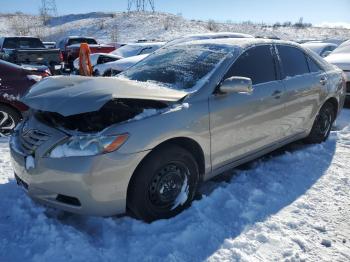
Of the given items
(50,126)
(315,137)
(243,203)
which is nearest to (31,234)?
(50,126)

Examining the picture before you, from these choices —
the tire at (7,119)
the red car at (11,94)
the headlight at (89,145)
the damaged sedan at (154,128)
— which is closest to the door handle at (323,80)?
the damaged sedan at (154,128)

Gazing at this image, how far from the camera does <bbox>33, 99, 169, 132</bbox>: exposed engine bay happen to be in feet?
10.5

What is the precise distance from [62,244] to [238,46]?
2731 mm

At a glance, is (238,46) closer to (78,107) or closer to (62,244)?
(78,107)

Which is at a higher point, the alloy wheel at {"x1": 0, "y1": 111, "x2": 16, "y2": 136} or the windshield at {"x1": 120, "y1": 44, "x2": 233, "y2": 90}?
the windshield at {"x1": 120, "y1": 44, "x2": 233, "y2": 90}

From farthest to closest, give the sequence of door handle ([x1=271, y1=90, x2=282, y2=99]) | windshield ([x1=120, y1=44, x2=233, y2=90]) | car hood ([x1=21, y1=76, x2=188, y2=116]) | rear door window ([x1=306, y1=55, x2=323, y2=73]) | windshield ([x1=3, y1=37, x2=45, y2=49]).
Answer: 1. windshield ([x1=3, y1=37, x2=45, y2=49])
2. rear door window ([x1=306, y1=55, x2=323, y2=73])
3. door handle ([x1=271, y1=90, x2=282, y2=99])
4. windshield ([x1=120, y1=44, x2=233, y2=90])
5. car hood ([x1=21, y1=76, x2=188, y2=116])

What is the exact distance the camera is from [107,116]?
3301mm

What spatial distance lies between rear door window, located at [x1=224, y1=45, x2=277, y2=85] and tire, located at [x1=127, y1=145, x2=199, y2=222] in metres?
1.08

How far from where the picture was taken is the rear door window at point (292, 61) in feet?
15.9

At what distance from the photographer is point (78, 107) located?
3045 mm

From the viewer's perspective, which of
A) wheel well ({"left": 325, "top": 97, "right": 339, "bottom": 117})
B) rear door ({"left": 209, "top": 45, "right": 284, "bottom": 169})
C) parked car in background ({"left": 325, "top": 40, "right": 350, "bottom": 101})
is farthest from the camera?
parked car in background ({"left": 325, "top": 40, "right": 350, "bottom": 101})

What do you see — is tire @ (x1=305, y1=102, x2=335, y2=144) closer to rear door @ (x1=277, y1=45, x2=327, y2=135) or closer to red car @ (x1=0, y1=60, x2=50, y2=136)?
rear door @ (x1=277, y1=45, x2=327, y2=135)

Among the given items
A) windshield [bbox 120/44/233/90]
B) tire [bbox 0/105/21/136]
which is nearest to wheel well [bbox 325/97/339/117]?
windshield [bbox 120/44/233/90]

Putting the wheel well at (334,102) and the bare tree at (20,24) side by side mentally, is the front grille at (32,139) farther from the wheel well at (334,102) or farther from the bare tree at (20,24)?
the bare tree at (20,24)
